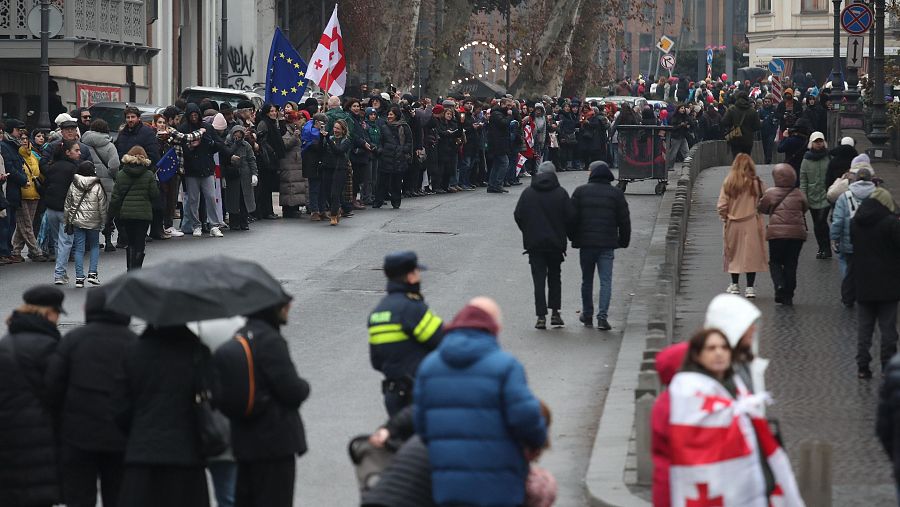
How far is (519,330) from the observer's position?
53.2 ft

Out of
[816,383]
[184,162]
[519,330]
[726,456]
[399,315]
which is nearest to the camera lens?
[726,456]

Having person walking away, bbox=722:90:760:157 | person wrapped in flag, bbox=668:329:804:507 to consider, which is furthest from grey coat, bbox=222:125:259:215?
person wrapped in flag, bbox=668:329:804:507

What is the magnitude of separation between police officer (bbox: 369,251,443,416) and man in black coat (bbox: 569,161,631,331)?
7.15 metres

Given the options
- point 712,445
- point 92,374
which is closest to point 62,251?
point 92,374

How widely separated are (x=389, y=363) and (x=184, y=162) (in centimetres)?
1370

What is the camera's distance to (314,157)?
2481 cm

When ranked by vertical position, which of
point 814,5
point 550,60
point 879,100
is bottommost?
point 879,100

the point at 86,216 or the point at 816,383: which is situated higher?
the point at 86,216

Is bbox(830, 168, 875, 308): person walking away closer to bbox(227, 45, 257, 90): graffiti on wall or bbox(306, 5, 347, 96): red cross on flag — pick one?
bbox(306, 5, 347, 96): red cross on flag

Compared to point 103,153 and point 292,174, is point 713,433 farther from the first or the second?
point 292,174

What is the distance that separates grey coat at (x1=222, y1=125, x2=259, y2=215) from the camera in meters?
23.0

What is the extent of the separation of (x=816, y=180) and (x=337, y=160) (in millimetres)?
6999

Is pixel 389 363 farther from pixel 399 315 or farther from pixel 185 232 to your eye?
pixel 185 232

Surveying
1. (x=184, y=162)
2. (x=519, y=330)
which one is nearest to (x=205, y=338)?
(x=519, y=330)
